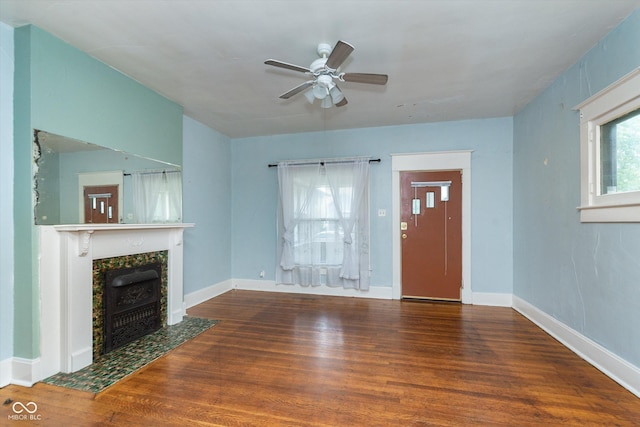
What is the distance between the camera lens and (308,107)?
3570 mm

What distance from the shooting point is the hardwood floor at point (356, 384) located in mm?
1756

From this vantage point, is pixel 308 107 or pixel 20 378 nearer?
pixel 20 378

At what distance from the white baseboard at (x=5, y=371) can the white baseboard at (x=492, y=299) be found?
4800 millimetres

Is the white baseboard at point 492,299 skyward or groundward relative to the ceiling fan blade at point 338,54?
groundward

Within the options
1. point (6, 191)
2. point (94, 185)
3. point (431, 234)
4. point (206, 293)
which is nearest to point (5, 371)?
point (6, 191)

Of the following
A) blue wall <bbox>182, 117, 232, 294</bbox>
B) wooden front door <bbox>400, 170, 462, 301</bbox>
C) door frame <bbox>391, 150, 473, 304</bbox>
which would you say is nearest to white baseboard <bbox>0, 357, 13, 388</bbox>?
blue wall <bbox>182, 117, 232, 294</bbox>

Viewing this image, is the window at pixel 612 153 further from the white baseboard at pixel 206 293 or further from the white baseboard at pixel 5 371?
the white baseboard at pixel 5 371

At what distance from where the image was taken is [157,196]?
10.4 ft

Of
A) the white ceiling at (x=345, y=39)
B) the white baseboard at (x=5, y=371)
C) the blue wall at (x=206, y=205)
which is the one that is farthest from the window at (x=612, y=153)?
the white baseboard at (x=5, y=371)

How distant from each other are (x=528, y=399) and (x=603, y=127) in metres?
2.18

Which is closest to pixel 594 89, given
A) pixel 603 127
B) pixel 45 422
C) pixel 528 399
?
pixel 603 127

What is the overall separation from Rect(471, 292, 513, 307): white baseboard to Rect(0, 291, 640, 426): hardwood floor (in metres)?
0.69

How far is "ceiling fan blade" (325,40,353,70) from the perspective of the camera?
182 centimetres

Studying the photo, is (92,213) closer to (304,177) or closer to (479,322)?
(304,177)
